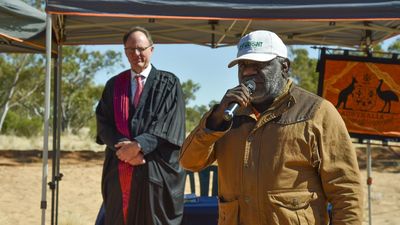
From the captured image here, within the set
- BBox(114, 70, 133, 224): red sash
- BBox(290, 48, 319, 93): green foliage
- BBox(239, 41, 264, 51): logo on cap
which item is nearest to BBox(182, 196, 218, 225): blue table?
BBox(114, 70, 133, 224): red sash

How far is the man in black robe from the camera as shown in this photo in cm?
376

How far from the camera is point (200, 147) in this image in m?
2.32

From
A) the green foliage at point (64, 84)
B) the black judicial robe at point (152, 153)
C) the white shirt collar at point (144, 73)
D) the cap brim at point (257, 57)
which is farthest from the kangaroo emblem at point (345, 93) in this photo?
the green foliage at point (64, 84)

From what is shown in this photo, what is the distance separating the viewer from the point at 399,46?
26.8 m

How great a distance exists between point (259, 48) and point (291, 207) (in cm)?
63

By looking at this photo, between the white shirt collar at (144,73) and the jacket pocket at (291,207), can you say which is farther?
the white shirt collar at (144,73)

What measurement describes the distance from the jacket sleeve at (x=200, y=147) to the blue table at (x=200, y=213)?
89.3 inches

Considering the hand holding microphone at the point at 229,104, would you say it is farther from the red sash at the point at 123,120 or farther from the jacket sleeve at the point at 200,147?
the red sash at the point at 123,120

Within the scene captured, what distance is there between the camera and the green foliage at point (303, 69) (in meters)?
28.9

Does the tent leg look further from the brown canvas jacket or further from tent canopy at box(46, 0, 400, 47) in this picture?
the brown canvas jacket

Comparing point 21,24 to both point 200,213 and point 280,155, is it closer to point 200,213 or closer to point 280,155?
point 200,213

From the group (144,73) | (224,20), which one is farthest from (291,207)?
(224,20)

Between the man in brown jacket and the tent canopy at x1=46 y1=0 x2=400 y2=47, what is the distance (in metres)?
2.19

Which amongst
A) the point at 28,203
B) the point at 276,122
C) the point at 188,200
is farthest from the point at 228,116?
the point at 28,203
